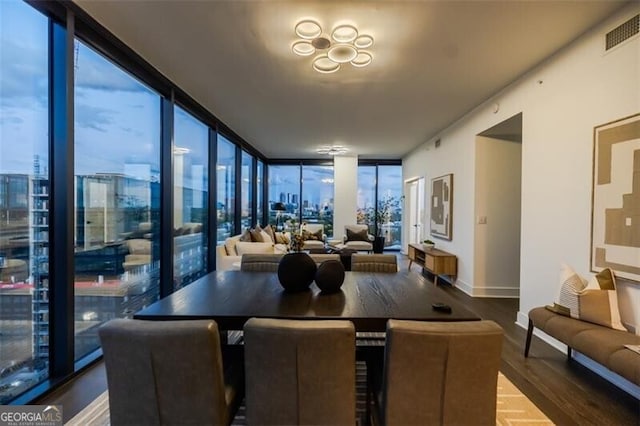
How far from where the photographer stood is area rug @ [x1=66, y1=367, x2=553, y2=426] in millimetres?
1969

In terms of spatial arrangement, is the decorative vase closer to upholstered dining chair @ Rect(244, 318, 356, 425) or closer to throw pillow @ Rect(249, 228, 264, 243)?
upholstered dining chair @ Rect(244, 318, 356, 425)

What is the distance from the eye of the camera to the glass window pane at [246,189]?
26.2ft

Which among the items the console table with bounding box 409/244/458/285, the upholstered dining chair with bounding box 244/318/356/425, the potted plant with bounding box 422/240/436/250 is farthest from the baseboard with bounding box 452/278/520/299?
the upholstered dining chair with bounding box 244/318/356/425

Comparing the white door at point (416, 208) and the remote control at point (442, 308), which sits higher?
the white door at point (416, 208)

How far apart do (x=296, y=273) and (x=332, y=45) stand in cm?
213

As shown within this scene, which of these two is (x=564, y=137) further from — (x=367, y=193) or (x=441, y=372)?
(x=367, y=193)

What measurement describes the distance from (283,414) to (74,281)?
2.16m

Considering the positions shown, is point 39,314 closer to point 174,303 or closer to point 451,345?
point 174,303

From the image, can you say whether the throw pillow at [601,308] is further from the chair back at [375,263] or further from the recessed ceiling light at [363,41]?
the recessed ceiling light at [363,41]

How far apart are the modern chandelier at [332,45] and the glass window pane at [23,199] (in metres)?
1.95

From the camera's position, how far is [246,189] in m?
8.29

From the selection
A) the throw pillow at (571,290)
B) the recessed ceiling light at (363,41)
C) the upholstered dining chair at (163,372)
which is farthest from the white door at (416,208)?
the upholstered dining chair at (163,372)

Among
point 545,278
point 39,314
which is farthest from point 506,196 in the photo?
point 39,314

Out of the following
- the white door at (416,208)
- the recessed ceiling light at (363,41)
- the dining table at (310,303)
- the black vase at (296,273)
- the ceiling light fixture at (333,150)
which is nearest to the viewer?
the dining table at (310,303)
